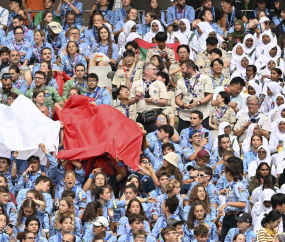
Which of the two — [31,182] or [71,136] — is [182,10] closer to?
[71,136]

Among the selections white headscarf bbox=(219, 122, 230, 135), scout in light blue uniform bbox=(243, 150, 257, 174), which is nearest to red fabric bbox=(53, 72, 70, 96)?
white headscarf bbox=(219, 122, 230, 135)

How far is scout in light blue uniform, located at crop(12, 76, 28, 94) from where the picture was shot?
15266 mm

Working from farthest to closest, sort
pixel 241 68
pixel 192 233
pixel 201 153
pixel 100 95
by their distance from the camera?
pixel 241 68
pixel 100 95
pixel 201 153
pixel 192 233

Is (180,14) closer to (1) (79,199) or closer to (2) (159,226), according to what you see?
(1) (79,199)

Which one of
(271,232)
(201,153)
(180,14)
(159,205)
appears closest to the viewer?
(271,232)

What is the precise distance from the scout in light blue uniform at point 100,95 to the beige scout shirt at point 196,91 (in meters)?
1.24

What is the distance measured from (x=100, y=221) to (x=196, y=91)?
13.2ft

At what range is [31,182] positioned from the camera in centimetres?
1273

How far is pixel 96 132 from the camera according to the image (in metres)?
13.4

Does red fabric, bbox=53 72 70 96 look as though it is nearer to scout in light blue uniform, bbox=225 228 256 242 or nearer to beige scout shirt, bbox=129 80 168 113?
beige scout shirt, bbox=129 80 168 113

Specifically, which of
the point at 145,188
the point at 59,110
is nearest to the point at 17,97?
the point at 59,110

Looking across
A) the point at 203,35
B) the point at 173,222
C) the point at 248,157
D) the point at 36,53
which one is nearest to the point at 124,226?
the point at 173,222

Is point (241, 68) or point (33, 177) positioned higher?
point (241, 68)

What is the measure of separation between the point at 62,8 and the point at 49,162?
6.38 metres
